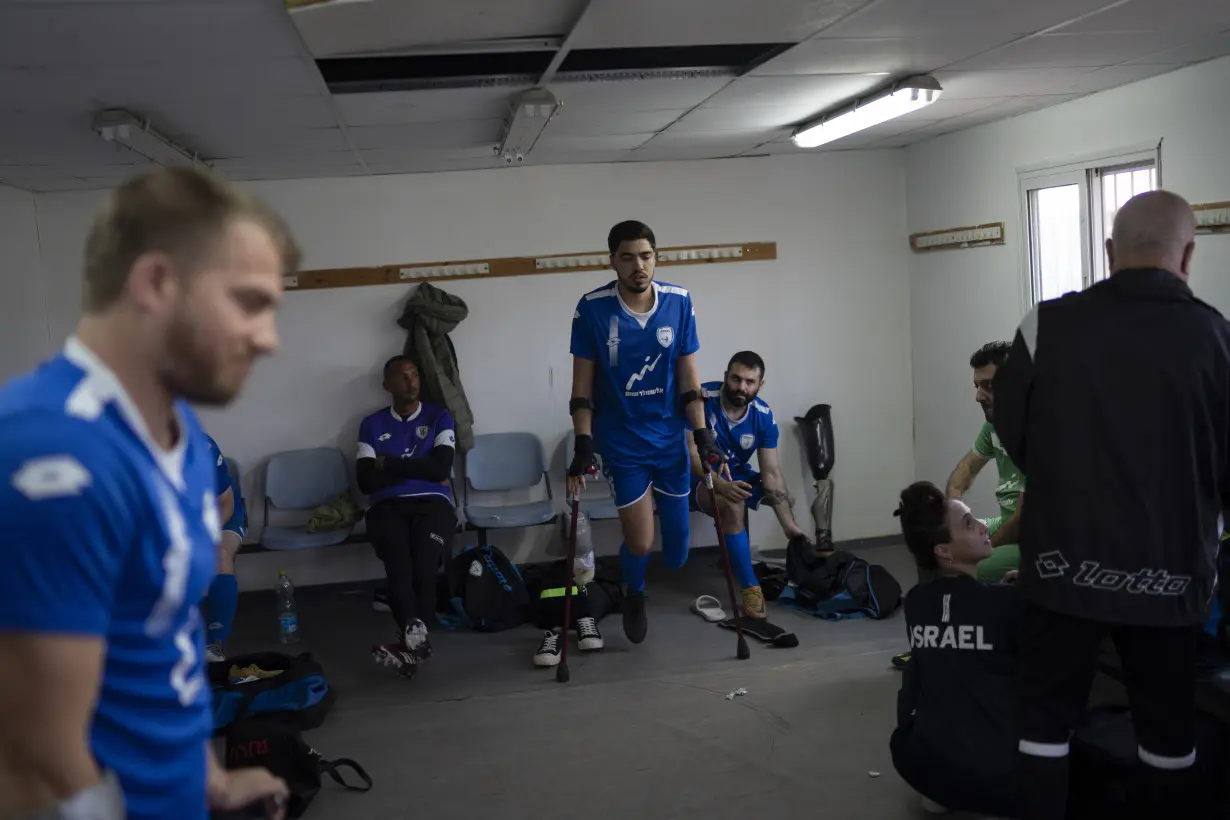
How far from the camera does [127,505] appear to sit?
0.87 metres

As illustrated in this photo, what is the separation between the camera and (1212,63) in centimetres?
410

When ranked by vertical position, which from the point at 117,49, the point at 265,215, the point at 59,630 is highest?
the point at 117,49

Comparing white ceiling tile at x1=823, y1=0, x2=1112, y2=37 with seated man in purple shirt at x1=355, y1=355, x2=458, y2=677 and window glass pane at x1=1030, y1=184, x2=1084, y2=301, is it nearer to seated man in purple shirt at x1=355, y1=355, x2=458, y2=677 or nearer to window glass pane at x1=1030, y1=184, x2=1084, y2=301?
window glass pane at x1=1030, y1=184, x2=1084, y2=301

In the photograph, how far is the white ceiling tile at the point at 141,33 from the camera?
99.4 inches

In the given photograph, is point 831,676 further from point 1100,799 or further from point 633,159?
point 633,159

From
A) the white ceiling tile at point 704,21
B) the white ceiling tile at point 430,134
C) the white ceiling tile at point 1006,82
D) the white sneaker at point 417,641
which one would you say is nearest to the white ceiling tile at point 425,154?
the white ceiling tile at point 430,134

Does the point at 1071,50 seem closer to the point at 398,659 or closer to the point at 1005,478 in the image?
the point at 1005,478

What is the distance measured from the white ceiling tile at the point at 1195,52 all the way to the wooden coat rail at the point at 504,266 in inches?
103

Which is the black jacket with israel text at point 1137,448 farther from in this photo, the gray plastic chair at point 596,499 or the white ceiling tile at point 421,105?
the gray plastic chair at point 596,499

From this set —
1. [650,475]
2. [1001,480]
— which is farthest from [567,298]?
[1001,480]

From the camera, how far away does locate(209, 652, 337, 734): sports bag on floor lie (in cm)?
384

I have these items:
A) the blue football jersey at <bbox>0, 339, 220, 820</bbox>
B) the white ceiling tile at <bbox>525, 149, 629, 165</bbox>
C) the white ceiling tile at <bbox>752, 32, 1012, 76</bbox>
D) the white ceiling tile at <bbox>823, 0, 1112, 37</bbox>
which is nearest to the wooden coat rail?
the white ceiling tile at <bbox>525, 149, 629, 165</bbox>

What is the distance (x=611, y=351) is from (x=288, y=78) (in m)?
1.67

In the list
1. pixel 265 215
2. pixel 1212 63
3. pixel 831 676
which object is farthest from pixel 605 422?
pixel 265 215
